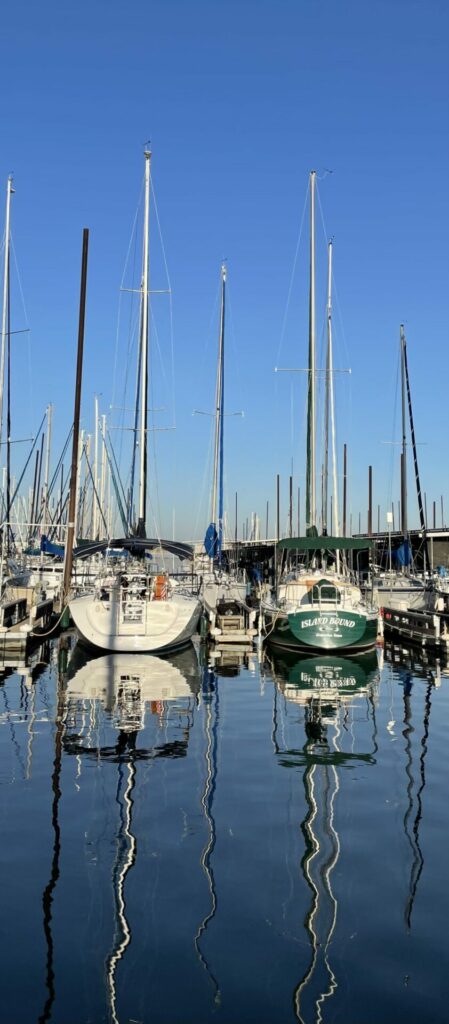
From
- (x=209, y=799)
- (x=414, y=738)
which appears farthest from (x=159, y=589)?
(x=209, y=799)

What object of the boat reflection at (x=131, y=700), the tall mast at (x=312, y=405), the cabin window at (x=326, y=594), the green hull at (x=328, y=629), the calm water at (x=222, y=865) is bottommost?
the calm water at (x=222, y=865)

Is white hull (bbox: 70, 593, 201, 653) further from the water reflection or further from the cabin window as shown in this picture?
the water reflection

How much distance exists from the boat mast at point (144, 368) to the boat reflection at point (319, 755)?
714 cm

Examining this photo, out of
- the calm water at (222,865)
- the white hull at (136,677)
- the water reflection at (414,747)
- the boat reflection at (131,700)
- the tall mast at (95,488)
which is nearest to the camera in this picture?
the calm water at (222,865)

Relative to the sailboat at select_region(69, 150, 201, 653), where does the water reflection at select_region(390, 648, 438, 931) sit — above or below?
below

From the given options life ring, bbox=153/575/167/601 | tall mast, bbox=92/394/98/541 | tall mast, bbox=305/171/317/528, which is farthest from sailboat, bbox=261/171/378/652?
tall mast, bbox=92/394/98/541

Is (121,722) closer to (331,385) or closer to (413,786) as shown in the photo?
(413,786)

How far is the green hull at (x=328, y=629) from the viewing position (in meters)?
26.2

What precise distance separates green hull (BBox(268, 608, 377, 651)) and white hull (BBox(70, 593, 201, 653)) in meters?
3.69

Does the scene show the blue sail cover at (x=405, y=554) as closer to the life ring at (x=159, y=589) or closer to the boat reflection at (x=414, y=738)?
the boat reflection at (x=414, y=738)

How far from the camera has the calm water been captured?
19.7ft

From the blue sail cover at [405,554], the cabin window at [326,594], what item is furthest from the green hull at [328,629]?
the blue sail cover at [405,554]

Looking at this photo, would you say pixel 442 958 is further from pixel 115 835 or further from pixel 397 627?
pixel 397 627

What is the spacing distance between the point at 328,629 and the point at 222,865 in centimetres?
1824
